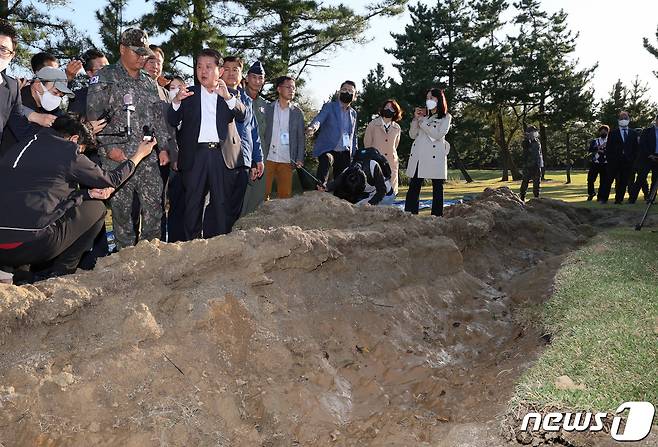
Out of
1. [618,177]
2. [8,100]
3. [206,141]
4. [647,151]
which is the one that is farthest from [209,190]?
[618,177]

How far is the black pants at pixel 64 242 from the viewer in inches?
134

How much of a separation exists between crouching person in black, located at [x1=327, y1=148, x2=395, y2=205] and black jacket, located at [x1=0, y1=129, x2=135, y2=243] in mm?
2923

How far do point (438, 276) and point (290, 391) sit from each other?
2.18 meters

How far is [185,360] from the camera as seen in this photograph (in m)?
2.82

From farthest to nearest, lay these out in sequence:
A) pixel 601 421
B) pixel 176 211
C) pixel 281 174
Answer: pixel 281 174 → pixel 176 211 → pixel 601 421

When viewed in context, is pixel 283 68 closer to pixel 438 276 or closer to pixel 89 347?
pixel 438 276

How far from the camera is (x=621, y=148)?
37.1 ft

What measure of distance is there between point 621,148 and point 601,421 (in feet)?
33.7

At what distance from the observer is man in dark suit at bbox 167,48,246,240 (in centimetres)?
435

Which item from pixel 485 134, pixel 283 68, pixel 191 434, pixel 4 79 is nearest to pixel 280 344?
pixel 191 434

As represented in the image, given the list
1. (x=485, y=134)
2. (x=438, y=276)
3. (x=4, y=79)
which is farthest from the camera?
(x=485, y=134)

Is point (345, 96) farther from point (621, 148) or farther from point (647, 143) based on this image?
point (621, 148)

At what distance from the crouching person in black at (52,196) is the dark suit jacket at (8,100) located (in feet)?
1.95

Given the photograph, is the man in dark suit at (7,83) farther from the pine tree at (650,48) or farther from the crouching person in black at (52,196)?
the pine tree at (650,48)
